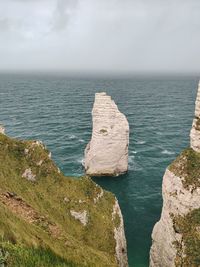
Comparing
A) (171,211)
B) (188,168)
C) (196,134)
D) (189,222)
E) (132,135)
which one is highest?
(196,134)

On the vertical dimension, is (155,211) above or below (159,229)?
below

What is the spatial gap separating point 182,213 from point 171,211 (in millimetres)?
1585

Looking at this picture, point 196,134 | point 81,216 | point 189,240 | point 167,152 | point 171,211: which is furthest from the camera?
point 167,152

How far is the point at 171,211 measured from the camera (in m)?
42.2

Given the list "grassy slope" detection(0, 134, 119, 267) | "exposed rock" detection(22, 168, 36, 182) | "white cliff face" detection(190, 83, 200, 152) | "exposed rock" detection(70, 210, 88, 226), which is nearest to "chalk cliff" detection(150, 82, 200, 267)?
"white cliff face" detection(190, 83, 200, 152)

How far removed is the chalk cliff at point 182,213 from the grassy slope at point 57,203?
6.42 m

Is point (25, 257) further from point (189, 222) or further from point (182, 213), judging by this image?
point (182, 213)

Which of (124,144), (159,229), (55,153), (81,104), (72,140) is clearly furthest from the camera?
(81,104)

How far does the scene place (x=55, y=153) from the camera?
89000 millimetres

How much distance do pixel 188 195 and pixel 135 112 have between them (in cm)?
9933

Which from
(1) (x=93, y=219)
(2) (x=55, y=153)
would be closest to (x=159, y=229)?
(1) (x=93, y=219)

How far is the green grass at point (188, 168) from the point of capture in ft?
134

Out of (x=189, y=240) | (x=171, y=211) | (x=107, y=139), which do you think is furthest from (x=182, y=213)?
(x=107, y=139)

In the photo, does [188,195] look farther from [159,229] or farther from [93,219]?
[93,219]
